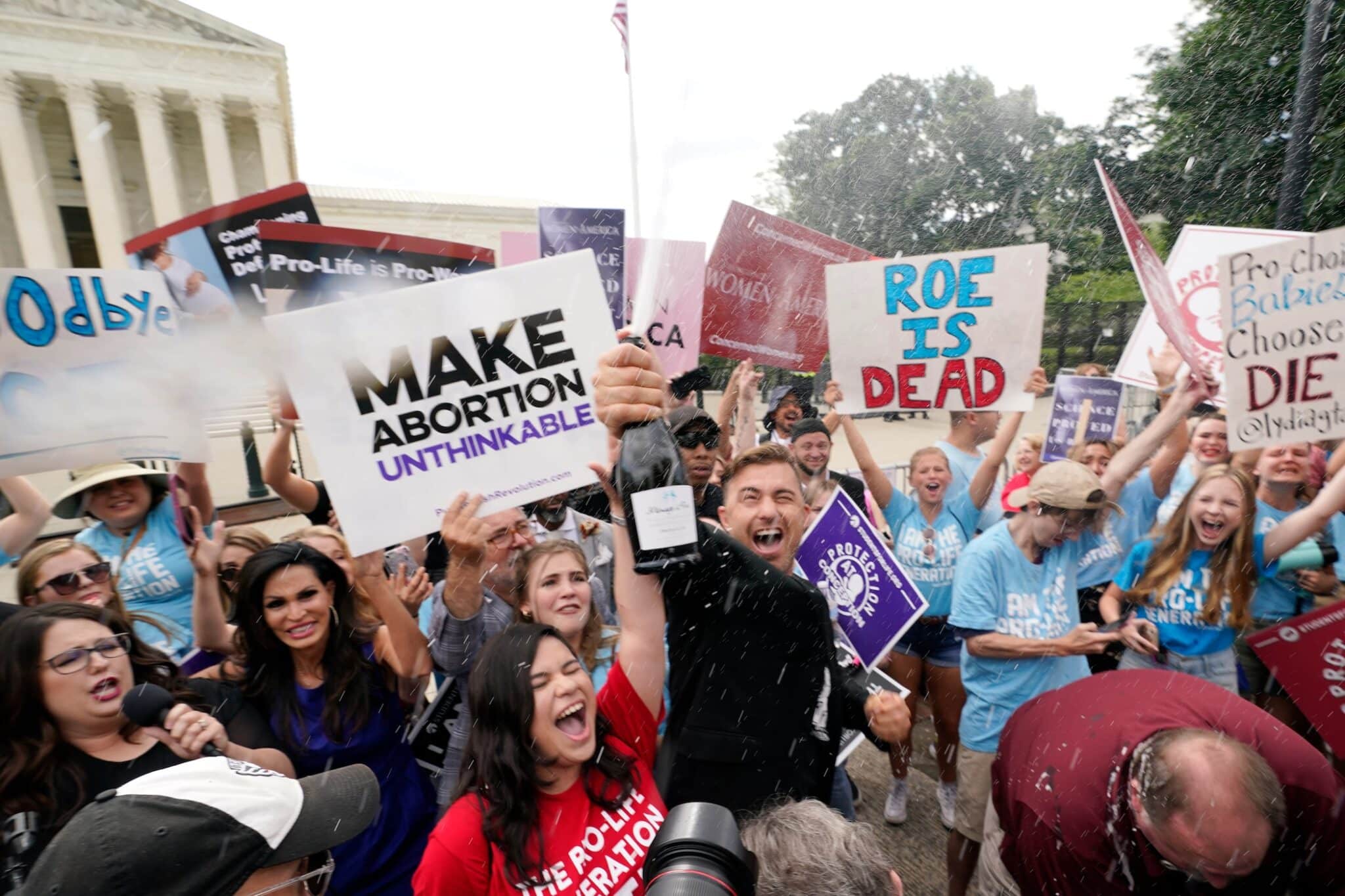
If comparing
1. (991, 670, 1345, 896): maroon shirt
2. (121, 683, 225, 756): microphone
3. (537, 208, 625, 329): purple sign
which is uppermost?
(537, 208, 625, 329): purple sign

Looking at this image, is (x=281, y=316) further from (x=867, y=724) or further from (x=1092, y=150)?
(x=1092, y=150)

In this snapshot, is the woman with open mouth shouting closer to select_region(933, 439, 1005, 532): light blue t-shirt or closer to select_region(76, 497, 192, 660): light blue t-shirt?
select_region(933, 439, 1005, 532): light blue t-shirt

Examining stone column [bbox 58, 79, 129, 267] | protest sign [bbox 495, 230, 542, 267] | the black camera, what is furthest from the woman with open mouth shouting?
stone column [bbox 58, 79, 129, 267]

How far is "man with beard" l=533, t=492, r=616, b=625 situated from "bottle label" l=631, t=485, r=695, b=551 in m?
1.32

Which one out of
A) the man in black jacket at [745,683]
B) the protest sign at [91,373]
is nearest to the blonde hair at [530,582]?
the man in black jacket at [745,683]

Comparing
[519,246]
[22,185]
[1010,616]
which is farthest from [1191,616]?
[22,185]

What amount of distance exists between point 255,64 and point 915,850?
2748 centimetres

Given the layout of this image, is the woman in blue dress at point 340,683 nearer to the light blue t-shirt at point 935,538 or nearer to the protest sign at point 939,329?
the light blue t-shirt at point 935,538

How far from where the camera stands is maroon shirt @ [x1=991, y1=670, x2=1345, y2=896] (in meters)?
1.71

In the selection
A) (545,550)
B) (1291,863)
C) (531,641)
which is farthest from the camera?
(545,550)

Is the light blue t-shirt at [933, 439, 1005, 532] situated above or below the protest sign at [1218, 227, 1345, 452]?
below

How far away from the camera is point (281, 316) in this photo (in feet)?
6.97

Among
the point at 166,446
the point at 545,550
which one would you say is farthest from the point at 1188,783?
the point at 166,446

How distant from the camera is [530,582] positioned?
245cm
